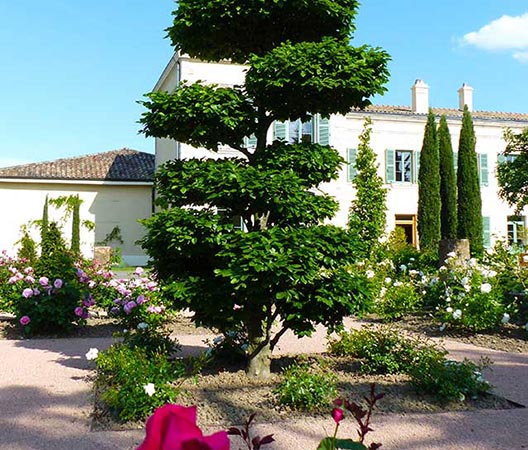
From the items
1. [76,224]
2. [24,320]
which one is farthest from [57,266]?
[76,224]

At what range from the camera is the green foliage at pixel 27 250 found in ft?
33.7

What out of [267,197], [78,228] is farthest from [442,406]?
[78,228]

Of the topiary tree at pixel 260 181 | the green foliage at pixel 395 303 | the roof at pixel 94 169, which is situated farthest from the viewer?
the roof at pixel 94 169

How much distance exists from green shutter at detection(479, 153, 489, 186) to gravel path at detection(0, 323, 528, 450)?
2047 cm

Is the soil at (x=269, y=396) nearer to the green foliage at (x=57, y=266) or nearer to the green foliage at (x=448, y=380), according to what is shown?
the green foliage at (x=448, y=380)

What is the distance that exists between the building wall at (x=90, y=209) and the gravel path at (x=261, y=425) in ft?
64.2

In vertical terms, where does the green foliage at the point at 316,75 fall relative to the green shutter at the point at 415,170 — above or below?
below

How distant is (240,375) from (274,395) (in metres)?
0.80

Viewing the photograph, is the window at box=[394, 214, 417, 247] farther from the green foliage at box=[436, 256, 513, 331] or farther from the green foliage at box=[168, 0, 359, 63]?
the green foliage at box=[168, 0, 359, 63]

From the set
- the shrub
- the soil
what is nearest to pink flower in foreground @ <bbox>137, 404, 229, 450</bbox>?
the soil

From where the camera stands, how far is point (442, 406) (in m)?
4.41

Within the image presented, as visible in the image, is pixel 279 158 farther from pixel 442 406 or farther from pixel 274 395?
pixel 442 406

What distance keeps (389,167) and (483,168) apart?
476 cm

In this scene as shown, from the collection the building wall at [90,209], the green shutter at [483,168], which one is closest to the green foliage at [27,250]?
→ the building wall at [90,209]
